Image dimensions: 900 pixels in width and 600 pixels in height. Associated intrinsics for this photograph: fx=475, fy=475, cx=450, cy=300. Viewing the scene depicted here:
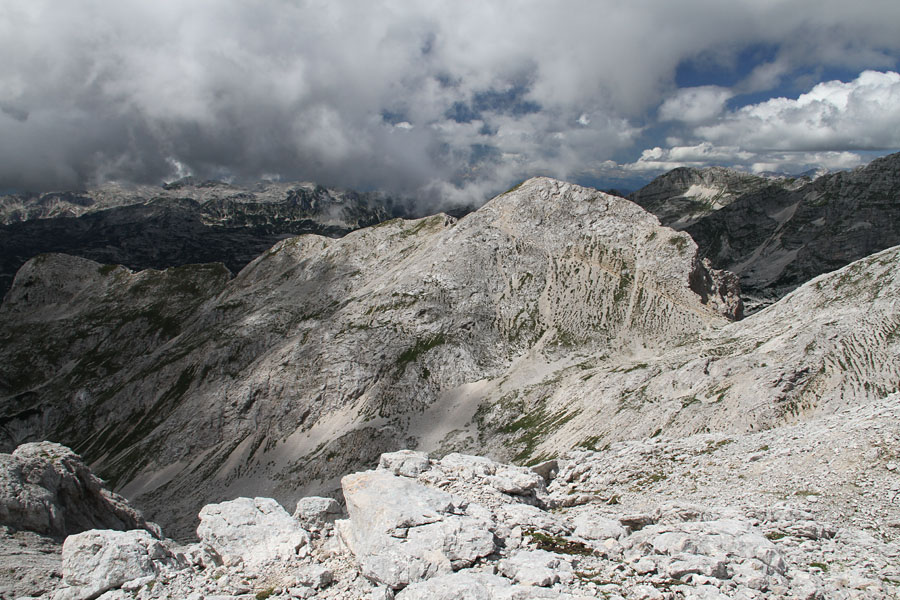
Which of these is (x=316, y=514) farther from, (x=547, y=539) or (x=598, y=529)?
(x=598, y=529)

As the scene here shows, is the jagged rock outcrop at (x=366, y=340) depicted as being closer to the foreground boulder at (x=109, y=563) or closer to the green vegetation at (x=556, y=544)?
the foreground boulder at (x=109, y=563)

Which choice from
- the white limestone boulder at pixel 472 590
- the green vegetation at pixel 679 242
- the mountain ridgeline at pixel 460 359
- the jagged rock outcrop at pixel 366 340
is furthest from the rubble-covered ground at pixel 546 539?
the green vegetation at pixel 679 242

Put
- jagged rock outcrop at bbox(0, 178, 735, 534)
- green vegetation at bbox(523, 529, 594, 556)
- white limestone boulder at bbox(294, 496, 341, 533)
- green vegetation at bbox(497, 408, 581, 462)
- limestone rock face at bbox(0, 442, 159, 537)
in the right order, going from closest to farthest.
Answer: green vegetation at bbox(523, 529, 594, 556)
white limestone boulder at bbox(294, 496, 341, 533)
limestone rock face at bbox(0, 442, 159, 537)
green vegetation at bbox(497, 408, 581, 462)
jagged rock outcrop at bbox(0, 178, 735, 534)

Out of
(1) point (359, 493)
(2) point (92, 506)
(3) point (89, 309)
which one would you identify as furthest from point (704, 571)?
(3) point (89, 309)

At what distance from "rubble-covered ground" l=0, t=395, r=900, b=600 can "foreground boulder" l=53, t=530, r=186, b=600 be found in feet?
0.17

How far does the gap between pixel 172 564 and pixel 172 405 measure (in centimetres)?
11269

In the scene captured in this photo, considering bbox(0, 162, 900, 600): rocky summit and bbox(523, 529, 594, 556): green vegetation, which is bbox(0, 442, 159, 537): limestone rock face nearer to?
bbox(0, 162, 900, 600): rocky summit

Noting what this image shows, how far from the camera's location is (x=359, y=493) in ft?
61.6

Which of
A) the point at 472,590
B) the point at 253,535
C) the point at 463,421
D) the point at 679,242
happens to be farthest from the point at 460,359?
the point at 472,590

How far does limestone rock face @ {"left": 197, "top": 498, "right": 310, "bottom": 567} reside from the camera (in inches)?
706

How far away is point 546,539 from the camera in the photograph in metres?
16.2

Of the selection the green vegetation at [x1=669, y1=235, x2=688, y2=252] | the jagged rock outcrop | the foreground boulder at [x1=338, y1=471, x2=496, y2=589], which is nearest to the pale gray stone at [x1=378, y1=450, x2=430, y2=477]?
the foreground boulder at [x1=338, y1=471, x2=496, y2=589]

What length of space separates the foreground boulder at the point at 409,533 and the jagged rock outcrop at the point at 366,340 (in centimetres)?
6382

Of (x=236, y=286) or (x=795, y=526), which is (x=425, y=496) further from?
(x=236, y=286)
